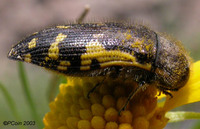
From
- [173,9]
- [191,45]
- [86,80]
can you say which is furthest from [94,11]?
[86,80]

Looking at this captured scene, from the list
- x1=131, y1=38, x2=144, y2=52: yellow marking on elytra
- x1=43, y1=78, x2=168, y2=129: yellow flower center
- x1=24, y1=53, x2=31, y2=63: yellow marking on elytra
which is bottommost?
x1=43, y1=78, x2=168, y2=129: yellow flower center

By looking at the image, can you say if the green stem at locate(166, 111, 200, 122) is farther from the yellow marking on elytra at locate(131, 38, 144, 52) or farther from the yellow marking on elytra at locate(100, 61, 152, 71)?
the yellow marking on elytra at locate(131, 38, 144, 52)

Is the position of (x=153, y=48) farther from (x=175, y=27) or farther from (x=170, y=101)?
(x=175, y=27)

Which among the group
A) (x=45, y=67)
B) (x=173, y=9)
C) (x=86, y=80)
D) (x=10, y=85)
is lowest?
(x=10, y=85)

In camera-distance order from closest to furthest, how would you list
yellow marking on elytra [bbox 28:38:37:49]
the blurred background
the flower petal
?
yellow marking on elytra [bbox 28:38:37:49]
the flower petal
the blurred background

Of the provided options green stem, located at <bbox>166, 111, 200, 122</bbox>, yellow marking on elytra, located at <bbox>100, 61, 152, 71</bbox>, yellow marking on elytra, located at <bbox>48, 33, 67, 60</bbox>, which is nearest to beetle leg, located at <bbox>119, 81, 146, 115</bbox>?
yellow marking on elytra, located at <bbox>100, 61, 152, 71</bbox>

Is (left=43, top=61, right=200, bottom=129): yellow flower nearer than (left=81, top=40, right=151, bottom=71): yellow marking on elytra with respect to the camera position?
No

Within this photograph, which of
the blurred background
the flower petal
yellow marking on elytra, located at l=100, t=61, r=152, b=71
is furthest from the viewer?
the blurred background
